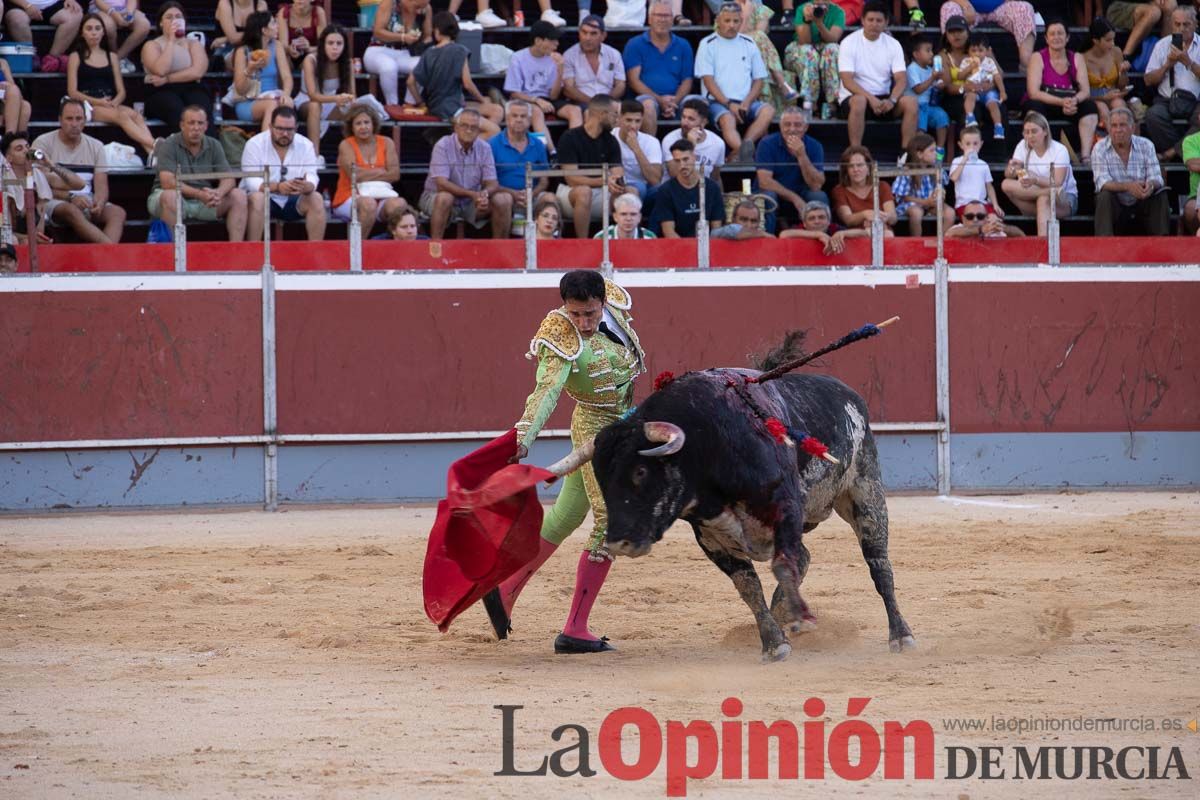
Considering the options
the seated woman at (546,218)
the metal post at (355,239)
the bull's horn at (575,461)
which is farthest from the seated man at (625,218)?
the bull's horn at (575,461)

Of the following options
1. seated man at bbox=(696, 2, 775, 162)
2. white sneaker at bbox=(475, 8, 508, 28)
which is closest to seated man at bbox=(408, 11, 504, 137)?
white sneaker at bbox=(475, 8, 508, 28)

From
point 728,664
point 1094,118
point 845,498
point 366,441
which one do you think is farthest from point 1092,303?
point 728,664

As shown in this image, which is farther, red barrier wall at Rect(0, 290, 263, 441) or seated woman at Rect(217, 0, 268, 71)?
seated woman at Rect(217, 0, 268, 71)

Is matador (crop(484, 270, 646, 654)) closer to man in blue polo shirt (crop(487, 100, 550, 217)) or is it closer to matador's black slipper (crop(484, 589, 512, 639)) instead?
matador's black slipper (crop(484, 589, 512, 639))

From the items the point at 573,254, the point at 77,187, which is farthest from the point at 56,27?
the point at 573,254

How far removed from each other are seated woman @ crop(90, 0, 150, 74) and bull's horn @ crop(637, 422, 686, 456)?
806 cm

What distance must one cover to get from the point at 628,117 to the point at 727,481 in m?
6.27

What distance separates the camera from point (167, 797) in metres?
3.77

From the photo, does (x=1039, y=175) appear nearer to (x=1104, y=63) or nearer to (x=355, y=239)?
(x=1104, y=63)

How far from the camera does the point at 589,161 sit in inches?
430

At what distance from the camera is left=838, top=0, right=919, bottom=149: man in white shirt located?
40.2 feet

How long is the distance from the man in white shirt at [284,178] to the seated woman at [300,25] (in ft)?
3.93

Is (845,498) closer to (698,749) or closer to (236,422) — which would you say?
(698,749)

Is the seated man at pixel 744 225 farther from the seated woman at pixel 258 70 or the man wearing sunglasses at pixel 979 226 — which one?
the seated woman at pixel 258 70
